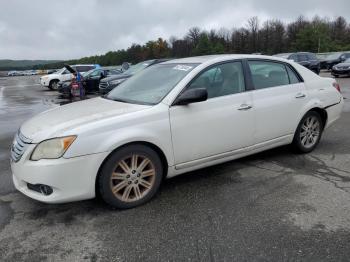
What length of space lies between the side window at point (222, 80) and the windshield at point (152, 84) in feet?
0.63

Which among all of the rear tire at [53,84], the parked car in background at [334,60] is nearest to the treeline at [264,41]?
the parked car in background at [334,60]

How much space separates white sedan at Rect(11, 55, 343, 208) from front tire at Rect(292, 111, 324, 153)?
16mm

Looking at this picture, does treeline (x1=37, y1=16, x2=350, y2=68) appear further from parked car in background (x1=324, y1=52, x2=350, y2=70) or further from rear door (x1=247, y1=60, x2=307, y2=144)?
rear door (x1=247, y1=60, x2=307, y2=144)

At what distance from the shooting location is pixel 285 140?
514 cm

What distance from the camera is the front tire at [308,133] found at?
17.5 feet

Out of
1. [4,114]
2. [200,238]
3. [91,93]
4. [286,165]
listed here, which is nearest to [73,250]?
[200,238]

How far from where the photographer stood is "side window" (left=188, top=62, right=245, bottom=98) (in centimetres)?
435

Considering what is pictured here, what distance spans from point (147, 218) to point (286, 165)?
7.65ft

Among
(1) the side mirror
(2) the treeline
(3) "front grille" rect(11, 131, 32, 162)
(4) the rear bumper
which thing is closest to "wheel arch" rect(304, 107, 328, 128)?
(4) the rear bumper

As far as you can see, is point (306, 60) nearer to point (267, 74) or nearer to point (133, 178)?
point (267, 74)

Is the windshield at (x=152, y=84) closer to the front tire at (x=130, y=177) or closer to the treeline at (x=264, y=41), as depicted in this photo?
the front tire at (x=130, y=177)

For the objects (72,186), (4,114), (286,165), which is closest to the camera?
(72,186)

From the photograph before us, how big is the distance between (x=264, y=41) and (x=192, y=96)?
77.6 m

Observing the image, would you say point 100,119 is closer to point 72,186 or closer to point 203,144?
point 72,186
